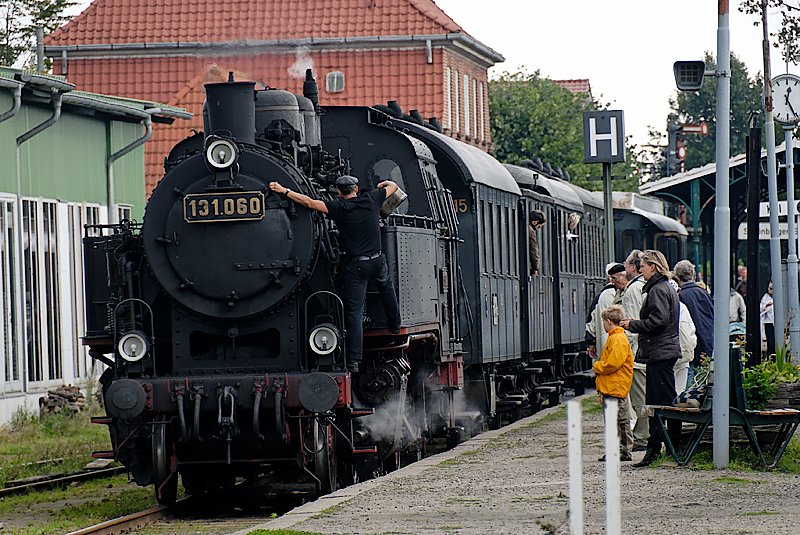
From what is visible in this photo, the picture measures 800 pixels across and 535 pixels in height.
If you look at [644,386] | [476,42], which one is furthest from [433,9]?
[644,386]

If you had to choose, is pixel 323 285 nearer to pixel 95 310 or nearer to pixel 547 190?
pixel 95 310

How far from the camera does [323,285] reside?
40.4 ft

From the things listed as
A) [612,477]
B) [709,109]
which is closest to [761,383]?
[612,477]

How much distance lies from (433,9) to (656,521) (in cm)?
3655

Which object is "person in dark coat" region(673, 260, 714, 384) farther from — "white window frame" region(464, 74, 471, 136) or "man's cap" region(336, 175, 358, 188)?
"white window frame" region(464, 74, 471, 136)

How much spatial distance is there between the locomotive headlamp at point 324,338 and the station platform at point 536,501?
1.08m

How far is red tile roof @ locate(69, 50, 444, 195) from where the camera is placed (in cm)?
4122

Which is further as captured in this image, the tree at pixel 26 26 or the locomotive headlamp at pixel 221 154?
the tree at pixel 26 26

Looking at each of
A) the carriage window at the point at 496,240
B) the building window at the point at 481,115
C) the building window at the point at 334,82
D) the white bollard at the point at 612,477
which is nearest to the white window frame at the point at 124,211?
the carriage window at the point at 496,240

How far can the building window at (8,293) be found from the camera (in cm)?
2020

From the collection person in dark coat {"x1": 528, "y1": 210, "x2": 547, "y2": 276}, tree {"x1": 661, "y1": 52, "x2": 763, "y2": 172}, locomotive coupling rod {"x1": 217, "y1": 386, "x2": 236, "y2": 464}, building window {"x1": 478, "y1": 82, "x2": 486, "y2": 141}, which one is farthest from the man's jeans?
tree {"x1": 661, "y1": 52, "x2": 763, "y2": 172}

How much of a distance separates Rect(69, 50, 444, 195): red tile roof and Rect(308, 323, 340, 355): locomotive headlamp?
28.9 metres

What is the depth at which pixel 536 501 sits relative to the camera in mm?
10758

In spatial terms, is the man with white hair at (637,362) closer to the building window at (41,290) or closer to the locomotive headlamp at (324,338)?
the locomotive headlamp at (324,338)
